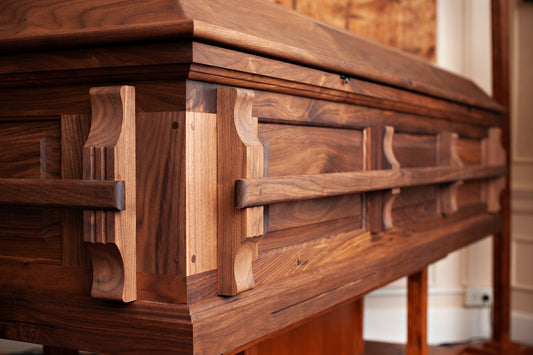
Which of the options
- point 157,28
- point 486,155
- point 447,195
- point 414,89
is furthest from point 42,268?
point 486,155

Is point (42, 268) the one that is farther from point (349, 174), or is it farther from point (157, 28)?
point (349, 174)

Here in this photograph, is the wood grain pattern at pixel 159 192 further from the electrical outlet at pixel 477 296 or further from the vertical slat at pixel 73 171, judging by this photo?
the electrical outlet at pixel 477 296

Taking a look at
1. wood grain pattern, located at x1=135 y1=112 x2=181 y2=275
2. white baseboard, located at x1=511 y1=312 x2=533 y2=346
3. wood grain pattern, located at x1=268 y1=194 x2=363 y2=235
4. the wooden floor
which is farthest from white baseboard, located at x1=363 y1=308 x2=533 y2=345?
wood grain pattern, located at x1=135 y1=112 x2=181 y2=275

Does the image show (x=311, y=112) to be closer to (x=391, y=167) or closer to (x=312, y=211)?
(x=312, y=211)

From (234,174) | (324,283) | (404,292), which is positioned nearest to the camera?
(234,174)

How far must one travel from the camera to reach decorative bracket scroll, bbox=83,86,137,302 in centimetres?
113

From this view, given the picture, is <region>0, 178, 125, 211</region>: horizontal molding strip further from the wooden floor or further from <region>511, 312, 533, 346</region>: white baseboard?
<region>511, 312, 533, 346</region>: white baseboard

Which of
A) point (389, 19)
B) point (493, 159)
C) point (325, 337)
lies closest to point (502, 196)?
point (493, 159)

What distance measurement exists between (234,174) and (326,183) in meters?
0.36

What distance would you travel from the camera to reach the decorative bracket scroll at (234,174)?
1.21 metres

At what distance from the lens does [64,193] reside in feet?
3.84

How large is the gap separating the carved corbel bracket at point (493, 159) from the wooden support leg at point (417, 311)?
0.55 metres

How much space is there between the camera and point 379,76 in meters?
1.79

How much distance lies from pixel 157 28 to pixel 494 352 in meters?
3.17
